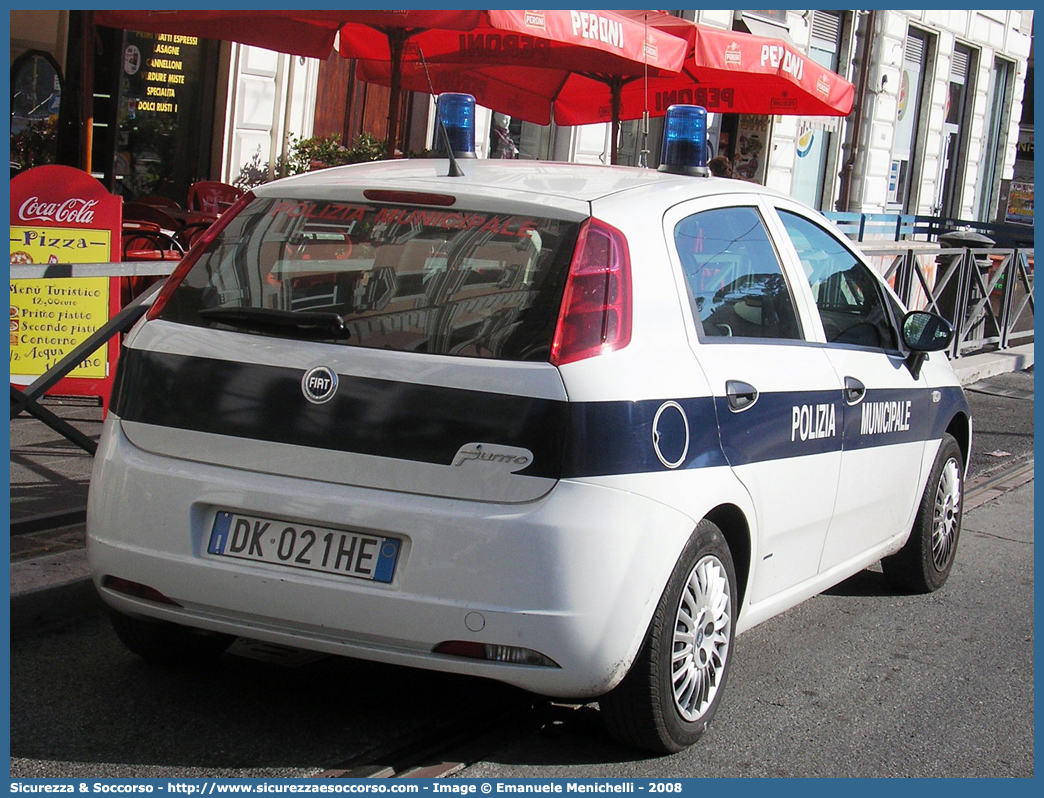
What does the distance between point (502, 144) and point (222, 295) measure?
46.6 ft

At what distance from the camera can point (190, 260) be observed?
3.95 meters

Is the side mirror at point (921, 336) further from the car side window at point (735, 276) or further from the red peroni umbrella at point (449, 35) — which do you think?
the red peroni umbrella at point (449, 35)

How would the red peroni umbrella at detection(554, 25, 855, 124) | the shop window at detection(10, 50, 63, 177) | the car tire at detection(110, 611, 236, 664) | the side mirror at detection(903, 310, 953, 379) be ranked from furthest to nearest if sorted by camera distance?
the shop window at detection(10, 50, 63, 177) → the red peroni umbrella at detection(554, 25, 855, 124) → the side mirror at detection(903, 310, 953, 379) → the car tire at detection(110, 611, 236, 664)

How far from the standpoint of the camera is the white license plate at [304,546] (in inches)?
134

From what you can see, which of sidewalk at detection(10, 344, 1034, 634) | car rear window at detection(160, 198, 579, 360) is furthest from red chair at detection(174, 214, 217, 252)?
car rear window at detection(160, 198, 579, 360)

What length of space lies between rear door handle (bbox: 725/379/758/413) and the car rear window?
687 millimetres

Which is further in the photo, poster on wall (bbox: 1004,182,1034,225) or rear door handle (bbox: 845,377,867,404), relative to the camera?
poster on wall (bbox: 1004,182,1034,225)

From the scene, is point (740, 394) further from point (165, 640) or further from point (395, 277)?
point (165, 640)

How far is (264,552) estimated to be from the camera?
3.50m

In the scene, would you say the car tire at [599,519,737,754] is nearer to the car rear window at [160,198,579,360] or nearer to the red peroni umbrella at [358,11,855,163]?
the car rear window at [160,198,579,360]

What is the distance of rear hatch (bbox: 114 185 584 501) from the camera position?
3377mm

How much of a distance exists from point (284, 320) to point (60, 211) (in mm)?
4269

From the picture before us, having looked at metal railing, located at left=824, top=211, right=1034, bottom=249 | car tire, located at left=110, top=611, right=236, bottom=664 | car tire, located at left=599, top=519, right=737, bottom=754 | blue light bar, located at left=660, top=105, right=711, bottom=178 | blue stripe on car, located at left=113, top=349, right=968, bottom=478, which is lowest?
car tire, located at left=110, top=611, right=236, bottom=664

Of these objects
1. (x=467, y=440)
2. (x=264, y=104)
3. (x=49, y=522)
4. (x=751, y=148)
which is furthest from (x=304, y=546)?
(x=751, y=148)
